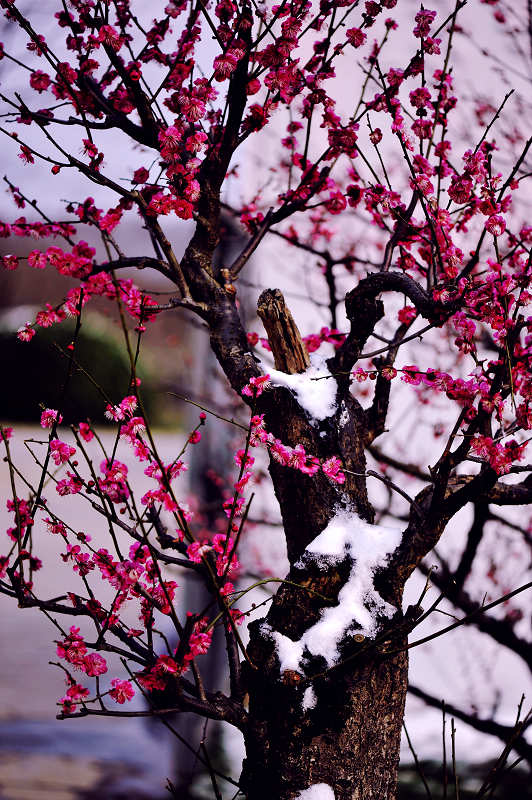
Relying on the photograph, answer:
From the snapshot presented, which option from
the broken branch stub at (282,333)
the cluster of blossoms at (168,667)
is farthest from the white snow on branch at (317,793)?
the broken branch stub at (282,333)

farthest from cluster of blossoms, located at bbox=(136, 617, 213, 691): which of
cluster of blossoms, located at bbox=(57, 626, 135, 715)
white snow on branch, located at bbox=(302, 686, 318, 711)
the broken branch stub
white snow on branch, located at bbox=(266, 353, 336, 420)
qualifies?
the broken branch stub

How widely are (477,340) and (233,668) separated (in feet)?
4.51

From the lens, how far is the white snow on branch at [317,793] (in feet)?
3.69

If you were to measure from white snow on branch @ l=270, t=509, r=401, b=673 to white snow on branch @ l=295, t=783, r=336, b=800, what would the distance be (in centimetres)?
18

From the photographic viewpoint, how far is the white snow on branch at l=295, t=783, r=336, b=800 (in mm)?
1126

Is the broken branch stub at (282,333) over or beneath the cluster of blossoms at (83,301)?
beneath

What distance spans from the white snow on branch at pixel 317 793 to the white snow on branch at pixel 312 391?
58 cm

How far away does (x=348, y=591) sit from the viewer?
4.02ft

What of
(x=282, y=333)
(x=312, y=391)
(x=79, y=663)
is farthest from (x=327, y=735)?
(x=282, y=333)

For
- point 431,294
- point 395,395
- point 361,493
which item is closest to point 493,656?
point 395,395

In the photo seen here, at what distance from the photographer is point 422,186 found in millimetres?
1245

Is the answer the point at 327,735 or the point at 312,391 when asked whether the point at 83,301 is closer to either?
the point at 312,391

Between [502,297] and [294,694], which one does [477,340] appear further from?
[294,694]

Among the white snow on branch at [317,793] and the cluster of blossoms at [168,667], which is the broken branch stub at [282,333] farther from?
the white snow on branch at [317,793]
